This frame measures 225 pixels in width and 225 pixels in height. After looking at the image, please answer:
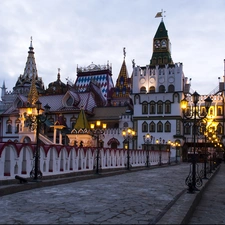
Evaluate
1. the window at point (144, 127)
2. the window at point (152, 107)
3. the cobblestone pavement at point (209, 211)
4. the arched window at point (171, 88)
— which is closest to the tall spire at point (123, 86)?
the window at point (152, 107)

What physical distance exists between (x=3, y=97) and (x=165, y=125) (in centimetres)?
3532

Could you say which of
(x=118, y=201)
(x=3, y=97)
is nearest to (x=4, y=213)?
(x=118, y=201)

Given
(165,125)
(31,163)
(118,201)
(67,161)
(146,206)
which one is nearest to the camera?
(146,206)

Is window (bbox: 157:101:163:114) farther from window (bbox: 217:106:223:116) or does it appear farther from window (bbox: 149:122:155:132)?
window (bbox: 217:106:223:116)

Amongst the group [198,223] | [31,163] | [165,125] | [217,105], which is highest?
[217,105]

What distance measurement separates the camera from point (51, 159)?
554 inches

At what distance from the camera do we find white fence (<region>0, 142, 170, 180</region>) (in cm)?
1123

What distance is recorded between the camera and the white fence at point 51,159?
36.8ft

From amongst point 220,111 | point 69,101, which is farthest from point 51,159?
point 220,111

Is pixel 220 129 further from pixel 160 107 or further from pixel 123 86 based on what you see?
pixel 123 86

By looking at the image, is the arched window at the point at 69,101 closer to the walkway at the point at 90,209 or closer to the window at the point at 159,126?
the window at the point at 159,126

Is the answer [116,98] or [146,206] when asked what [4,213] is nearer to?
[146,206]

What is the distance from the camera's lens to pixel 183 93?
1941 inches

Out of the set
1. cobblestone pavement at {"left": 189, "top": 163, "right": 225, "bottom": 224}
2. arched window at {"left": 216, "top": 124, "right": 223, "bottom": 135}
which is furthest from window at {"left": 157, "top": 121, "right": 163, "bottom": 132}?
cobblestone pavement at {"left": 189, "top": 163, "right": 225, "bottom": 224}
